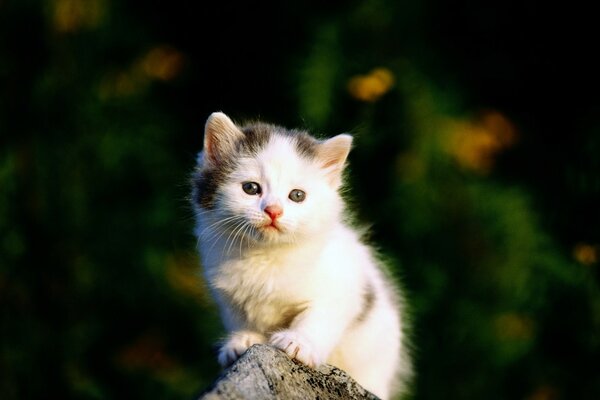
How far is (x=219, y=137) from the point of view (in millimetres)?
3539

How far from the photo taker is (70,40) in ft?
22.3

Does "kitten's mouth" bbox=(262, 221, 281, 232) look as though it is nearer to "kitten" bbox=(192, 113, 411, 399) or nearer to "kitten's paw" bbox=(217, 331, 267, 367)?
"kitten" bbox=(192, 113, 411, 399)

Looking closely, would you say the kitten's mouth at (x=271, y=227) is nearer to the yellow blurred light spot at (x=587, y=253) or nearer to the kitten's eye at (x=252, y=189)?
the kitten's eye at (x=252, y=189)

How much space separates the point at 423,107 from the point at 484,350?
194 cm

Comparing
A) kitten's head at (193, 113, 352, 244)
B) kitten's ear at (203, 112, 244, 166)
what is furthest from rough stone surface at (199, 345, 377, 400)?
kitten's ear at (203, 112, 244, 166)

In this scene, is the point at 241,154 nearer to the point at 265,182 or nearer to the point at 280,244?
the point at 265,182

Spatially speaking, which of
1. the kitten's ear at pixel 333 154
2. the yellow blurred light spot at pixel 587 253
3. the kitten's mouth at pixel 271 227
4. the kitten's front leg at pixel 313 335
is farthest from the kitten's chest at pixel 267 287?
the yellow blurred light spot at pixel 587 253

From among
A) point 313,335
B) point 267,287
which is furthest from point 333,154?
point 313,335

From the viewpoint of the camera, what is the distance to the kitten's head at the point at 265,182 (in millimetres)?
3236

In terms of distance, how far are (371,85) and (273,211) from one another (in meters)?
2.76

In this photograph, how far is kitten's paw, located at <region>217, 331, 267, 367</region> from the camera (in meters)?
3.15

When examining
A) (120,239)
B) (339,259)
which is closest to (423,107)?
(120,239)

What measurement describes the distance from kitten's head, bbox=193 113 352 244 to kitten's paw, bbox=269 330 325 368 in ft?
1.38

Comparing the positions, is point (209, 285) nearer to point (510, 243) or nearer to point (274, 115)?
point (274, 115)
